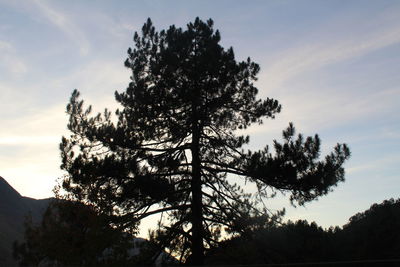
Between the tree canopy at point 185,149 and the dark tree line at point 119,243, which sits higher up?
the tree canopy at point 185,149

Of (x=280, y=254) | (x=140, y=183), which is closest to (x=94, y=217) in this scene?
(x=140, y=183)

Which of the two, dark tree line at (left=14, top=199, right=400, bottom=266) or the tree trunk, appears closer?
dark tree line at (left=14, top=199, right=400, bottom=266)

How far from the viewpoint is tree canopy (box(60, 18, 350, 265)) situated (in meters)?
14.5

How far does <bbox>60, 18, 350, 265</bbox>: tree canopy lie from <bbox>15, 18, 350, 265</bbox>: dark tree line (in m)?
0.04

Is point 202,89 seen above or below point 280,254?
above

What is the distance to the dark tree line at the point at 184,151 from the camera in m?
14.5

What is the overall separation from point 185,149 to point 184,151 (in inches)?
9.9

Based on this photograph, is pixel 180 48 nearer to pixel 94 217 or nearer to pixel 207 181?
pixel 207 181

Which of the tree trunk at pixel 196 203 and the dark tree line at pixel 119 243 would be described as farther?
the tree trunk at pixel 196 203

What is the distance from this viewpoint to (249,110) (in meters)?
16.5

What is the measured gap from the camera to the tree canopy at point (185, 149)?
14.5 metres

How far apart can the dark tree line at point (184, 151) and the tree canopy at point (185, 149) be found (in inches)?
1.6

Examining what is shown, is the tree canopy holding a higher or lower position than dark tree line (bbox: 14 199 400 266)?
higher

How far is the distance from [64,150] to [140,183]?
3.34 metres
